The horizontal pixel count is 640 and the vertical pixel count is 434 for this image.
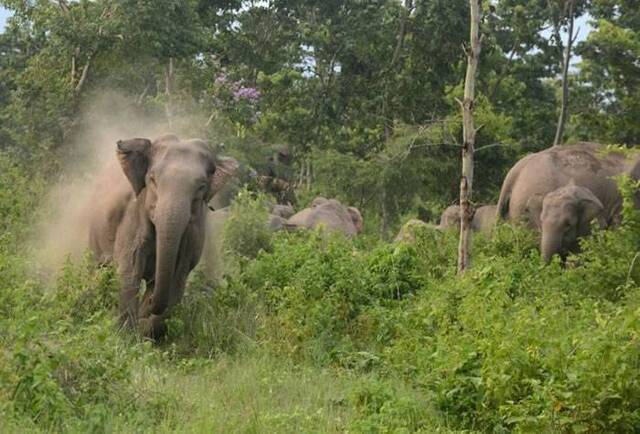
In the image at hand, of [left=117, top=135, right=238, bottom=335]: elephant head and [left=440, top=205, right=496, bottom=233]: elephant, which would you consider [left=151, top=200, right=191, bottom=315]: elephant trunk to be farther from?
[left=440, top=205, right=496, bottom=233]: elephant

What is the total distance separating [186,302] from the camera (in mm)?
10398

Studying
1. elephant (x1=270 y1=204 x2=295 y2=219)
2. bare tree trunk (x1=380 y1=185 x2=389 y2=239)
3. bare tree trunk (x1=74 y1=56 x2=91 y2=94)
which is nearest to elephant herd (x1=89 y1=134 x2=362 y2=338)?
bare tree trunk (x1=74 y1=56 x2=91 y2=94)

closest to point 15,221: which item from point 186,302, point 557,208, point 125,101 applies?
point 186,302

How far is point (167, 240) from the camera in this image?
30.7 ft

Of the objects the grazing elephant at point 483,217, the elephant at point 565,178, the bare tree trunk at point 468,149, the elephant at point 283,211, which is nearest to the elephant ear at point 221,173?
the bare tree trunk at point 468,149

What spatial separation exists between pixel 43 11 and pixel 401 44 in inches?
446

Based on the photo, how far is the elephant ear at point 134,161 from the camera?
10.0m

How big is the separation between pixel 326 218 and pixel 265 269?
761 centimetres

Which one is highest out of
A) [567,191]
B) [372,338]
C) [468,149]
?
[468,149]

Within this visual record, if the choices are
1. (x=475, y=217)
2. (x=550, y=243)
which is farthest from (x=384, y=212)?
(x=550, y=243)

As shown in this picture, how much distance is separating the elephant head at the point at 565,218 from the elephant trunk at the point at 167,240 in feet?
17.5

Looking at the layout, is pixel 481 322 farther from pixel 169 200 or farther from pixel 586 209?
pixel 586 209

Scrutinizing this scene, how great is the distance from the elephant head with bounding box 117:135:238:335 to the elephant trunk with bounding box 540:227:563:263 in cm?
462

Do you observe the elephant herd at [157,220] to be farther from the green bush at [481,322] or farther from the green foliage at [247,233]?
the green foliage at [247,233]
